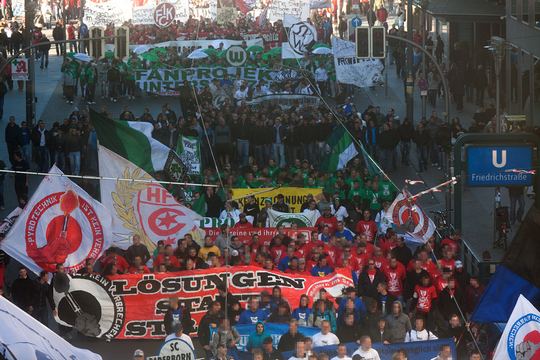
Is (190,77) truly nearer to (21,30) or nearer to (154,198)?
(21,30)

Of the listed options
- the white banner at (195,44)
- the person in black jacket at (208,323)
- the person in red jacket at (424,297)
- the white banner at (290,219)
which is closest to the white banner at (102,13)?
the white banner at (195,44)

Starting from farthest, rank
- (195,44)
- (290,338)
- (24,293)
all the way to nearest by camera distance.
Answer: (195,44), (24,293), (290,338)

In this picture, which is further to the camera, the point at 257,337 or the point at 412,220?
the point at 412,220

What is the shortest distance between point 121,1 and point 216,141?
1865cm

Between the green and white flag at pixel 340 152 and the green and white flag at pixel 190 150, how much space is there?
237 centimetres

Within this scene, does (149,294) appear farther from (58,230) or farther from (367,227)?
(367,227)

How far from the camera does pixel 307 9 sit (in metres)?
49.4

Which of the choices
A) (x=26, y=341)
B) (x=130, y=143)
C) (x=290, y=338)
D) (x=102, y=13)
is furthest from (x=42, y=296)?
(x=102, y=13)

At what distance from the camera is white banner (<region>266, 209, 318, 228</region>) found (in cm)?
2506

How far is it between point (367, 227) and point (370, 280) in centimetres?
329

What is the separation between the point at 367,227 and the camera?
2428cm

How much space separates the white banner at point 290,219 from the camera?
82.2 feet

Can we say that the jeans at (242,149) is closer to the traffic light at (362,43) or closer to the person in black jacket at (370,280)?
the traffic light at (362,43)

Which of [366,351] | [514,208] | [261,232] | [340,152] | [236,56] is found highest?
[236,56]
